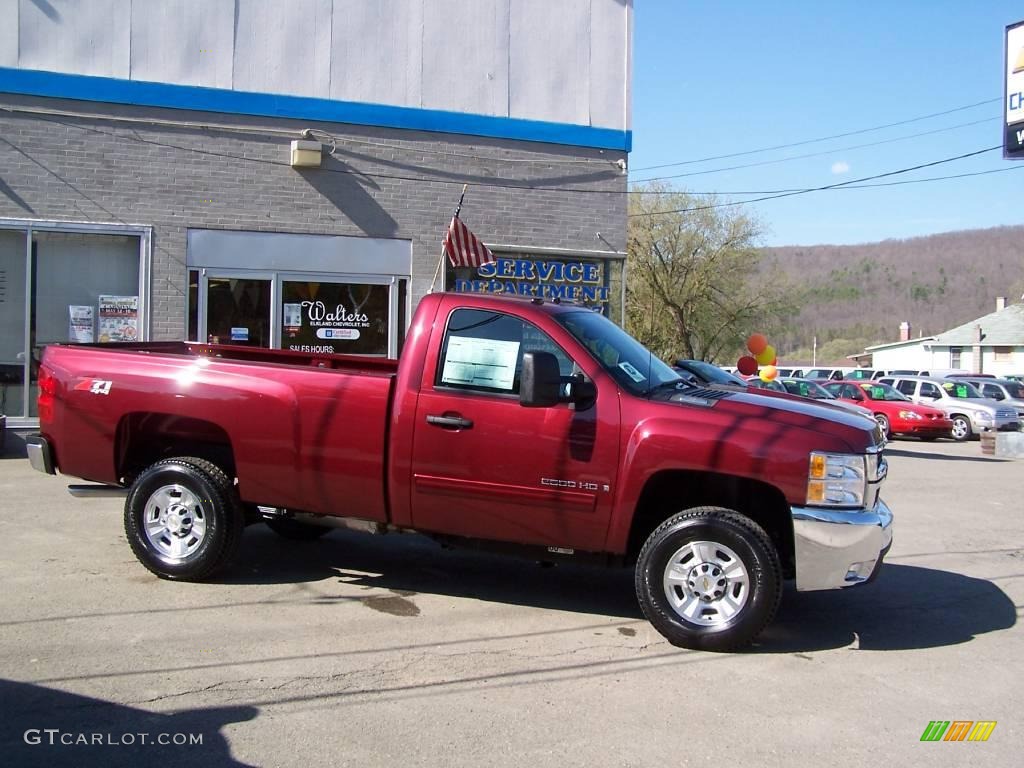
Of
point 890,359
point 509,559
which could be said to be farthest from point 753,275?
point 890,359

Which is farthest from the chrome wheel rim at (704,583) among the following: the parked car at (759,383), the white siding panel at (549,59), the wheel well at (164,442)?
the white siding panel at (549,59)

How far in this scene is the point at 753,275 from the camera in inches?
1506

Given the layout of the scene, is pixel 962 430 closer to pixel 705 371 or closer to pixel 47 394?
pixel 705 371

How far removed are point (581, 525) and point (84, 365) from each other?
374 centimetres

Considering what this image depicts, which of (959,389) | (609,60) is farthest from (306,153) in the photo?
(959,389)

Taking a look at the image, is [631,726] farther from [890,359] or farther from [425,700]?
[890,359]

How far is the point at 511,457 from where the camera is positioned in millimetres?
5926

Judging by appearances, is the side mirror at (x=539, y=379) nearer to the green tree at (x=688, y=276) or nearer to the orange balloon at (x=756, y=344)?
the orange balloon at (x=756, y=344)

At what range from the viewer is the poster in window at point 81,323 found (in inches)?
526

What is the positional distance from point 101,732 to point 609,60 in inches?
508

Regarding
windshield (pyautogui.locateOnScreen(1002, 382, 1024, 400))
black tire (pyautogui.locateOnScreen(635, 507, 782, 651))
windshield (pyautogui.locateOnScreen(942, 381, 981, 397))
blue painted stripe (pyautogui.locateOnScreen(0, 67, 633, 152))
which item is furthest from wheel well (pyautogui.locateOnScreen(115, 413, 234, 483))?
windshield (pyautogui.locateOnScreen(1002, 382, 1024, 400))

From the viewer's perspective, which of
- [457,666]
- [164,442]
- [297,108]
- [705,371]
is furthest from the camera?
[297,108]

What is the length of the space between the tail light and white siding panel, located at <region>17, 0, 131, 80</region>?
7637 millimetres

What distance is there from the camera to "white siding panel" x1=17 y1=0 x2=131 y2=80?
12.8 meters
